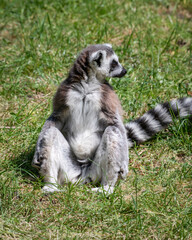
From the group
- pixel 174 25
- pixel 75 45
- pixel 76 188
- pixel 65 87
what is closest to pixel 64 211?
pixel 76 188

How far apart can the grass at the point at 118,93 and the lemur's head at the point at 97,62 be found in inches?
47.4

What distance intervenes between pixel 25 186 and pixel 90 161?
809 mm

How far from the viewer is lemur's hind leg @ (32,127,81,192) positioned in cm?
400

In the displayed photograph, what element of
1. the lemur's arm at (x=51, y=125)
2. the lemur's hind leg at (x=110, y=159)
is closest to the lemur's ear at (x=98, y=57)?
the lemur's arm at (x=51, y=125)

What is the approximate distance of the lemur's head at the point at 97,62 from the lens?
4.26m

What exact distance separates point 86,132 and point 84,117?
18 centimetres

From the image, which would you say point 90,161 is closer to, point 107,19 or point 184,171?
point 184,171

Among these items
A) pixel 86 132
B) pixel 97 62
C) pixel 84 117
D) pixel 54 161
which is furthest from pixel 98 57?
pixel 54 161

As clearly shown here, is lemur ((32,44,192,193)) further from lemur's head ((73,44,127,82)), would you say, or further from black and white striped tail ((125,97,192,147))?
black and white striped tail ((125,97,192,147))

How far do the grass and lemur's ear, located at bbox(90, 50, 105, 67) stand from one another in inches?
53.7

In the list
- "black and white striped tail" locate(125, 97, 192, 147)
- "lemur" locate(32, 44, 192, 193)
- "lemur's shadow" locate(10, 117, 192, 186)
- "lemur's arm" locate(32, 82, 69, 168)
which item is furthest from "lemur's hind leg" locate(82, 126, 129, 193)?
"black and white striped tail" locate(125, 97, 192, 147)

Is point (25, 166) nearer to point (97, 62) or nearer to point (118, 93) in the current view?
point (97, 62)

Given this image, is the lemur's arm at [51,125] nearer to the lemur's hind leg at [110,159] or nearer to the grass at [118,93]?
the grass at [118,93]

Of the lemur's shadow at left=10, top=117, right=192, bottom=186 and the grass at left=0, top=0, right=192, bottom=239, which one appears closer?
the grass at left=0, top=0, right=192, bottom=239
